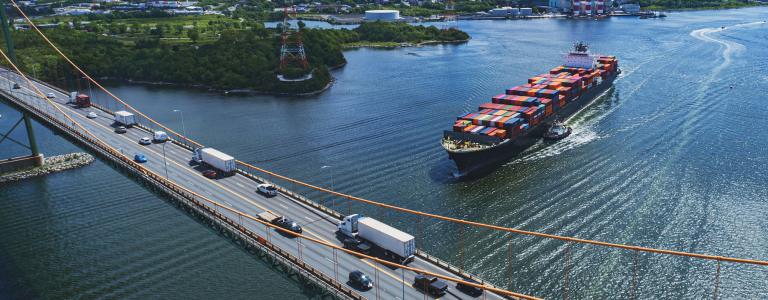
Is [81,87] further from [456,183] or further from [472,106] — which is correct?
[456,183]

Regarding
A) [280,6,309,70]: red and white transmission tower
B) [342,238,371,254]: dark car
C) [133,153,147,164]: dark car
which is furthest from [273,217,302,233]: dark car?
[280,6,309,70]: red and white transmission tower

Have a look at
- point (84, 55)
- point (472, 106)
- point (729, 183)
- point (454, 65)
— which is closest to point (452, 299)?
point (729, 183)

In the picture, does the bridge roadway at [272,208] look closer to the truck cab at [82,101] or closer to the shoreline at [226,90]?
the truck cab at [82,101]

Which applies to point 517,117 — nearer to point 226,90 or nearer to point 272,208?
point 272,208

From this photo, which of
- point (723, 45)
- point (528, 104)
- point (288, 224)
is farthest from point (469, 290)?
point (723, 45)

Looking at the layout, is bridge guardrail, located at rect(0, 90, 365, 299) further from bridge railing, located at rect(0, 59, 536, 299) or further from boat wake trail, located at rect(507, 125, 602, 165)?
boat wake trail, located at rect(507, 125, 602, 165)

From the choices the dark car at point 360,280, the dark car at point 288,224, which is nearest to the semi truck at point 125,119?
the dark car at point 288,224
